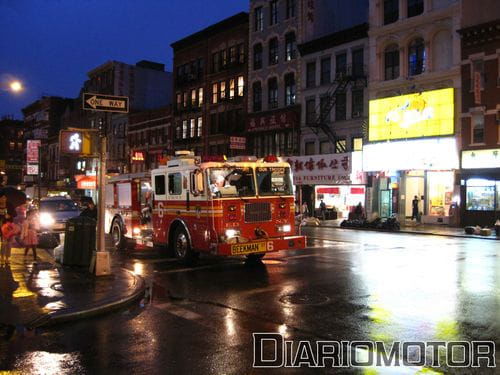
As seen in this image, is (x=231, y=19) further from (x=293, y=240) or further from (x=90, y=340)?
(x=90, y=340)

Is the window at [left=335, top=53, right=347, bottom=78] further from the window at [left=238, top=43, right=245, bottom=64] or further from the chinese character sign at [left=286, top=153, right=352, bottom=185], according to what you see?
the window at [left=238, top=43, right=245, bottom=64]

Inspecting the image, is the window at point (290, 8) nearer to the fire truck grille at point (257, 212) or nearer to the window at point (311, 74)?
the window at point (311, 74)

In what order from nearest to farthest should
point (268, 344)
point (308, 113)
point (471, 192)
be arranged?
point (268, 344) → point (471, 192) → point (308, 113)

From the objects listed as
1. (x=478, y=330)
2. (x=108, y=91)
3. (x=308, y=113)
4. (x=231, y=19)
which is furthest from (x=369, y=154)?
(x=108, y=91)

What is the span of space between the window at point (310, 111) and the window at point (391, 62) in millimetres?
6790

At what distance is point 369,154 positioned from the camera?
1377 inches

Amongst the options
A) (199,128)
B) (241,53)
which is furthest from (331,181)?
(199,128)

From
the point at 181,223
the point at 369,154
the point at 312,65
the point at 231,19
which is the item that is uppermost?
the point at 231,19

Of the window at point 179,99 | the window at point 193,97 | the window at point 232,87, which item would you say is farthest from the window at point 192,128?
the window at point 232,87

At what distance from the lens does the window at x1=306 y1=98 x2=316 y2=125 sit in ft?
133

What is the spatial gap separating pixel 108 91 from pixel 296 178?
33.4 meters

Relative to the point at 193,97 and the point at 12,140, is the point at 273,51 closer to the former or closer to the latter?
the point at 193,97

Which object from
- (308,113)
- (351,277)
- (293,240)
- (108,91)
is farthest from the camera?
(108,91)

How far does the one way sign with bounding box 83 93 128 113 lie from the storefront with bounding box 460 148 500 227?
23.5 m
